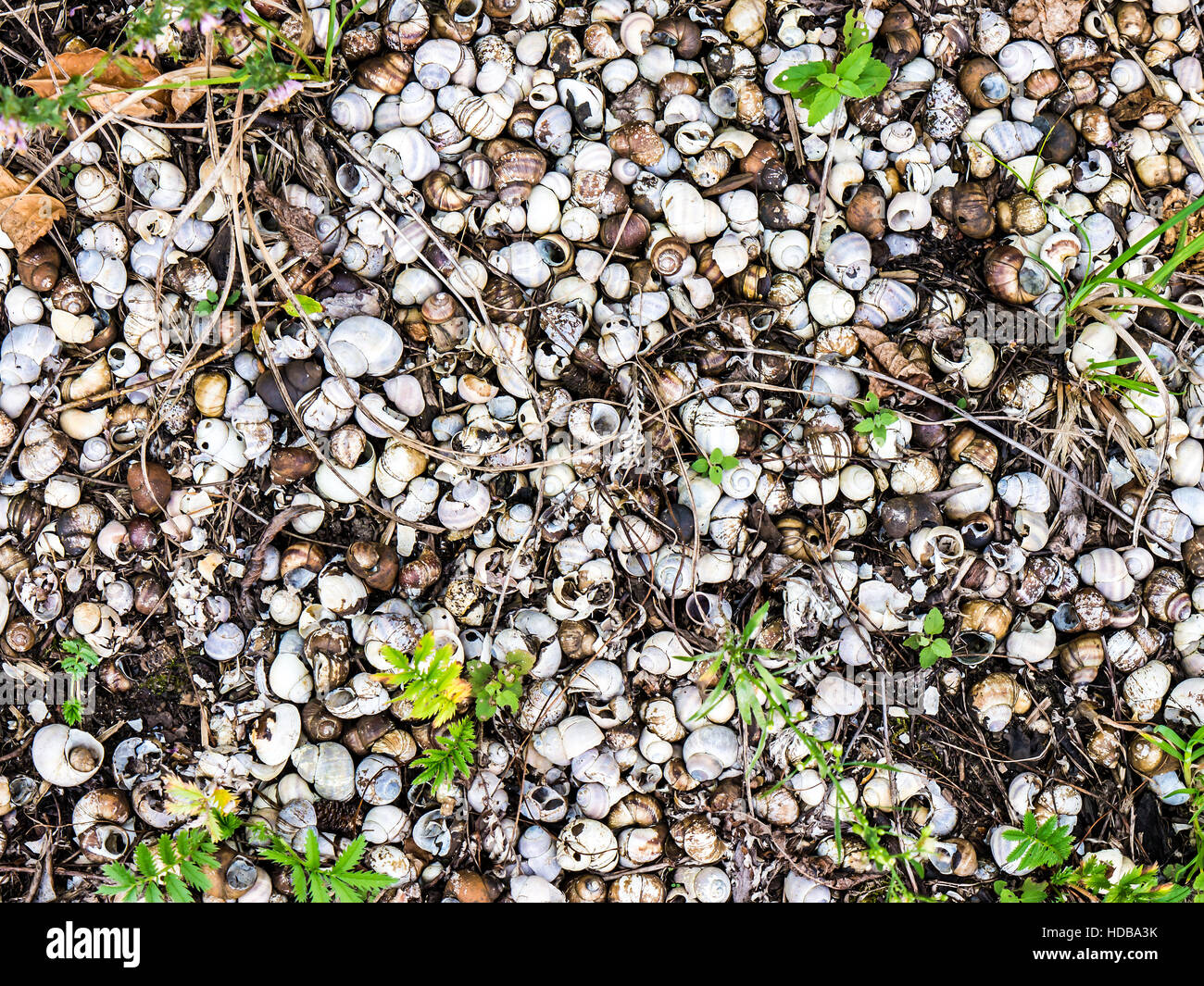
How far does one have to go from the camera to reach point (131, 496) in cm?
250

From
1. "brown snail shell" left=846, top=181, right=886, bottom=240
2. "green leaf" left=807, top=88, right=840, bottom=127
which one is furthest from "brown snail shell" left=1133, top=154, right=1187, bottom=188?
"green leaf" left=807, top=88, right=840, bottom=127

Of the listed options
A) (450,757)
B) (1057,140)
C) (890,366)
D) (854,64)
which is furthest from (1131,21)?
(450,757)

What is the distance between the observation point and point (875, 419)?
97.2 inches

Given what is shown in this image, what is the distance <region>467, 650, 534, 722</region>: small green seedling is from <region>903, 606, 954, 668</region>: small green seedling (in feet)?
3.81

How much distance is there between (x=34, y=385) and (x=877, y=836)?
2.83 meters

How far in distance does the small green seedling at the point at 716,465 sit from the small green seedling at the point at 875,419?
39cm

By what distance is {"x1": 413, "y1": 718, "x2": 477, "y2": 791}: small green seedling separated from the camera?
2.26 meters

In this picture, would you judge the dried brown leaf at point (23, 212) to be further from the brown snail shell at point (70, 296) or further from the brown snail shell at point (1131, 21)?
the brown snail shell at point (1131, 21)

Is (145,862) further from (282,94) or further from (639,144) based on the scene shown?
(639,144)

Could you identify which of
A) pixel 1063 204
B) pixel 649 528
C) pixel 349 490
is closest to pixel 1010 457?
pixel 1063 204

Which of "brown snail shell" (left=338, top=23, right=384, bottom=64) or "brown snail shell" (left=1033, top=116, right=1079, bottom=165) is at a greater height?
"brown snail shell" (left=338, top=23, right=384, bottom=64)

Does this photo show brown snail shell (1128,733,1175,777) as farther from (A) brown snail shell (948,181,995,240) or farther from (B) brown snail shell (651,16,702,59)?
(B) brown snail shell (651,16,702,59)

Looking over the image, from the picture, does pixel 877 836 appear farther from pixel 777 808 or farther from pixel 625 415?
pixel 625 415

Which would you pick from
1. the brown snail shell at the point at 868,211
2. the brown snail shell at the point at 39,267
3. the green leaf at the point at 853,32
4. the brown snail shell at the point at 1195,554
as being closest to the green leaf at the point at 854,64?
the green leaf at the point at 853,32
